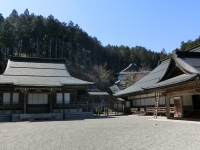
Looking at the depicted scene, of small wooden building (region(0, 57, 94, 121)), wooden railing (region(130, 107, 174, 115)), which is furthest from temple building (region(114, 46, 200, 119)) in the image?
small wooden building (region(0, 57, 94, 121))

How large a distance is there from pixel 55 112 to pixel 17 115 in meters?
3.66

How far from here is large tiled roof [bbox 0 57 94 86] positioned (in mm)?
19438

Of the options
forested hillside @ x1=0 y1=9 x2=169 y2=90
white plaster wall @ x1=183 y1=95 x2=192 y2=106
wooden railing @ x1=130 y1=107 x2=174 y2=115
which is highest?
forested hillside @ x1=0 y1=9 x2=169 y2=90

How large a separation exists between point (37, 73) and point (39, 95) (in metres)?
3.43

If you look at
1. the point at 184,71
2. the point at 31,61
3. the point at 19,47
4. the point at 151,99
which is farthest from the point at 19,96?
the point at 19,47

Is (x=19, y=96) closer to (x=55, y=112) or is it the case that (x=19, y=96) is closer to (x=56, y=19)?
(x=55, y=112)

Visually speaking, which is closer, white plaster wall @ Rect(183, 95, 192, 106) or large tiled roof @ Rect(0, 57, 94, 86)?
white plaster wall @ Rect(183, 95, 192, 106)

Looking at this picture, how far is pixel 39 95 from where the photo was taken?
68.3ft

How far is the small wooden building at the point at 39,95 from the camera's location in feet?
60.1

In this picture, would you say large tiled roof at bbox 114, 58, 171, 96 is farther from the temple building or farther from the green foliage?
the green foliage

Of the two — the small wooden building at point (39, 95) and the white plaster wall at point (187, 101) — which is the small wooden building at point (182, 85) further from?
the small wooden building at point (39, 95)

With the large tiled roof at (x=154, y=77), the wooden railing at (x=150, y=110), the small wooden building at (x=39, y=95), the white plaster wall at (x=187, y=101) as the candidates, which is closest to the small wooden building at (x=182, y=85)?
the white plaster wall at (x=187, y=101)

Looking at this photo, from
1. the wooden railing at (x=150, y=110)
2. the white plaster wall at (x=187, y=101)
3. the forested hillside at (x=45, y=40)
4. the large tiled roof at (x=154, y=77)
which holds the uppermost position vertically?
the forested hillside at (x=45, y=40)

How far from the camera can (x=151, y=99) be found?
69.2ft
